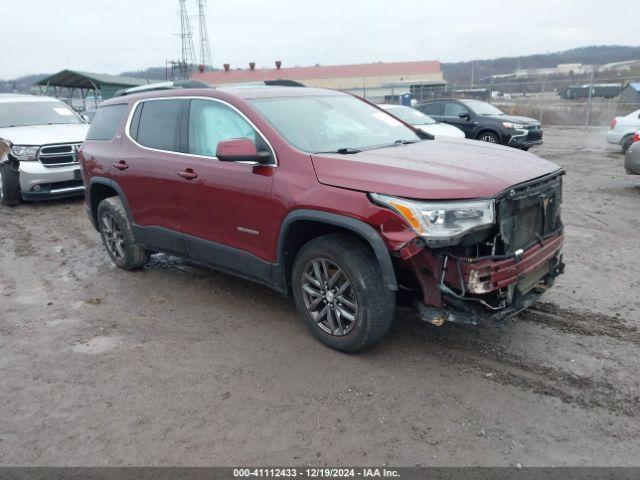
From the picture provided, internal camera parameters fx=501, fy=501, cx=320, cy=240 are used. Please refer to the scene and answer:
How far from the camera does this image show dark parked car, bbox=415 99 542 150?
13688 millimetres

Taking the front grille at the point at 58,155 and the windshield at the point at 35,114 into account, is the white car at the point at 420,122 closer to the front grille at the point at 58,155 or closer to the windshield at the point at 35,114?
the front grille at the point at 58,155

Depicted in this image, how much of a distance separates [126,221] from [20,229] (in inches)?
138

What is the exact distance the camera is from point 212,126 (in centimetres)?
436

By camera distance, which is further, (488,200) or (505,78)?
(505,78)

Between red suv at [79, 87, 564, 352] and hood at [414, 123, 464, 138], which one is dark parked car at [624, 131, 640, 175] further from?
red suv at [79, 87, 564, 352]

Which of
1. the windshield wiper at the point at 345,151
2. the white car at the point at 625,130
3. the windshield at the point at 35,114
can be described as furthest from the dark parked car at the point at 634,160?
the windshield at the point at 35,114

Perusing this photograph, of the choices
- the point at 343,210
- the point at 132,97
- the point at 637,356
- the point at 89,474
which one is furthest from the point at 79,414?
the point at 637,356

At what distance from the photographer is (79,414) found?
3143 mm

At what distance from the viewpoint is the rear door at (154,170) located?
4641mm

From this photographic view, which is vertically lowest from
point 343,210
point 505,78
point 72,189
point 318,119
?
point 72,189

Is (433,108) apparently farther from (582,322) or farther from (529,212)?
(529,212)

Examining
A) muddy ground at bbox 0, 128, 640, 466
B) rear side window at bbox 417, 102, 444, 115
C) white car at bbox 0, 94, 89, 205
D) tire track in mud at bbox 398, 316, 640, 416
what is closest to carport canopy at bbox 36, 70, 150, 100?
white car at bbox 0, 94, 89, 205

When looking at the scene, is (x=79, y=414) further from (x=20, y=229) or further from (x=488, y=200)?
(x=20, y=229)

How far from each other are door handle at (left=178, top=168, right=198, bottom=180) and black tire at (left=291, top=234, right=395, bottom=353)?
1.29 metres
